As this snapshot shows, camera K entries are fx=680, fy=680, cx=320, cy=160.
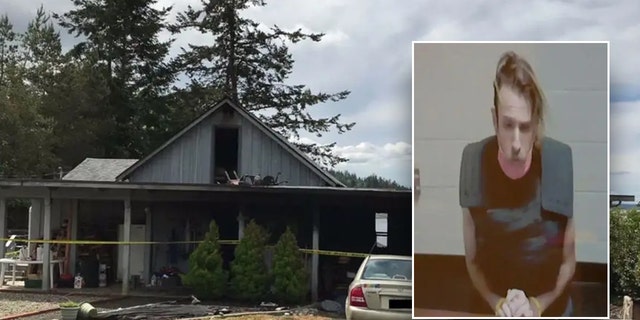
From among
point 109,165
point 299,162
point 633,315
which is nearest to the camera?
point 633,315

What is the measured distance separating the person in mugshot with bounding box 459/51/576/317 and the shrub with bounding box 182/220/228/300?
6.22 m

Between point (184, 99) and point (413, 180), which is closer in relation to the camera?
point (413, 180)

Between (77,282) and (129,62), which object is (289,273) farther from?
(129,62)

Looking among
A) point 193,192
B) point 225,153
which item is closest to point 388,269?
point 193,192

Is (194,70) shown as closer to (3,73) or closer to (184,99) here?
(184,99)

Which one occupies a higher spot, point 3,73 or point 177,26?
point 177,26

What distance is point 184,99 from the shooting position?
3062 cm

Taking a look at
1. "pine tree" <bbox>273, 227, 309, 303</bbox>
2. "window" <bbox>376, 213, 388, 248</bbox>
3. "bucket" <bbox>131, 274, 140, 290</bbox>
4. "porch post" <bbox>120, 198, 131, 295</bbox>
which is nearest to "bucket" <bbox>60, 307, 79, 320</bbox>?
"porch post" <bbox>120, 198, 131, 295</bbox>

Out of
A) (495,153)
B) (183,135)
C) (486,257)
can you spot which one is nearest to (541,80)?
(495,153)

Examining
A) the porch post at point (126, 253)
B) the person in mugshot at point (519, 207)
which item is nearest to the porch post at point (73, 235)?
the porch post at point (126, 253)

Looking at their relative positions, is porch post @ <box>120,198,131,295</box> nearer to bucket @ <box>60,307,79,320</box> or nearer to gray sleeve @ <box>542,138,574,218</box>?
bucket @ <box>60,307,79,320</box>

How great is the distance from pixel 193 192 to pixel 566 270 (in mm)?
8690

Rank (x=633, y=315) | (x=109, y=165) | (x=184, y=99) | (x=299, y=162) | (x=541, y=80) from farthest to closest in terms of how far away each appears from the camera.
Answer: (x=184, y=99)
(x=109, y=165)
(x=299, y=162)
(x=633, y=315)
(x=541, y=80)

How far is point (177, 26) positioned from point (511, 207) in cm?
2516
